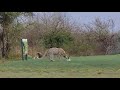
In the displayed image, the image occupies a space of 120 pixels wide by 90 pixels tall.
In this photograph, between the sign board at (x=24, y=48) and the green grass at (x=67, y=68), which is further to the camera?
the sign board at (x=24, y=48)

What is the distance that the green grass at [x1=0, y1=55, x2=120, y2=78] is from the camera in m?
8.23

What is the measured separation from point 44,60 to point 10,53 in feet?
3.09

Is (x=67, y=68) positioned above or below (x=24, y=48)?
below

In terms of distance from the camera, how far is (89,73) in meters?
Answer: 8.40

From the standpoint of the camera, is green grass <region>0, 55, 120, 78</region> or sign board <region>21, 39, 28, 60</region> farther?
sign board <region>21, 39, 28, 60</region>

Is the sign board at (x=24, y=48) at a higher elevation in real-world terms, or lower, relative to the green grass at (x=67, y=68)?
higher

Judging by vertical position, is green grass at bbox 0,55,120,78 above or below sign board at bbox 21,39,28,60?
below

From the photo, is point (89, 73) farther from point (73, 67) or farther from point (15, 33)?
point (15, 33)

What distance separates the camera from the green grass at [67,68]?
8230 mm

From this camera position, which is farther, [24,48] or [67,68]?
[24,48]

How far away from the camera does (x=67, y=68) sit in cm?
872
